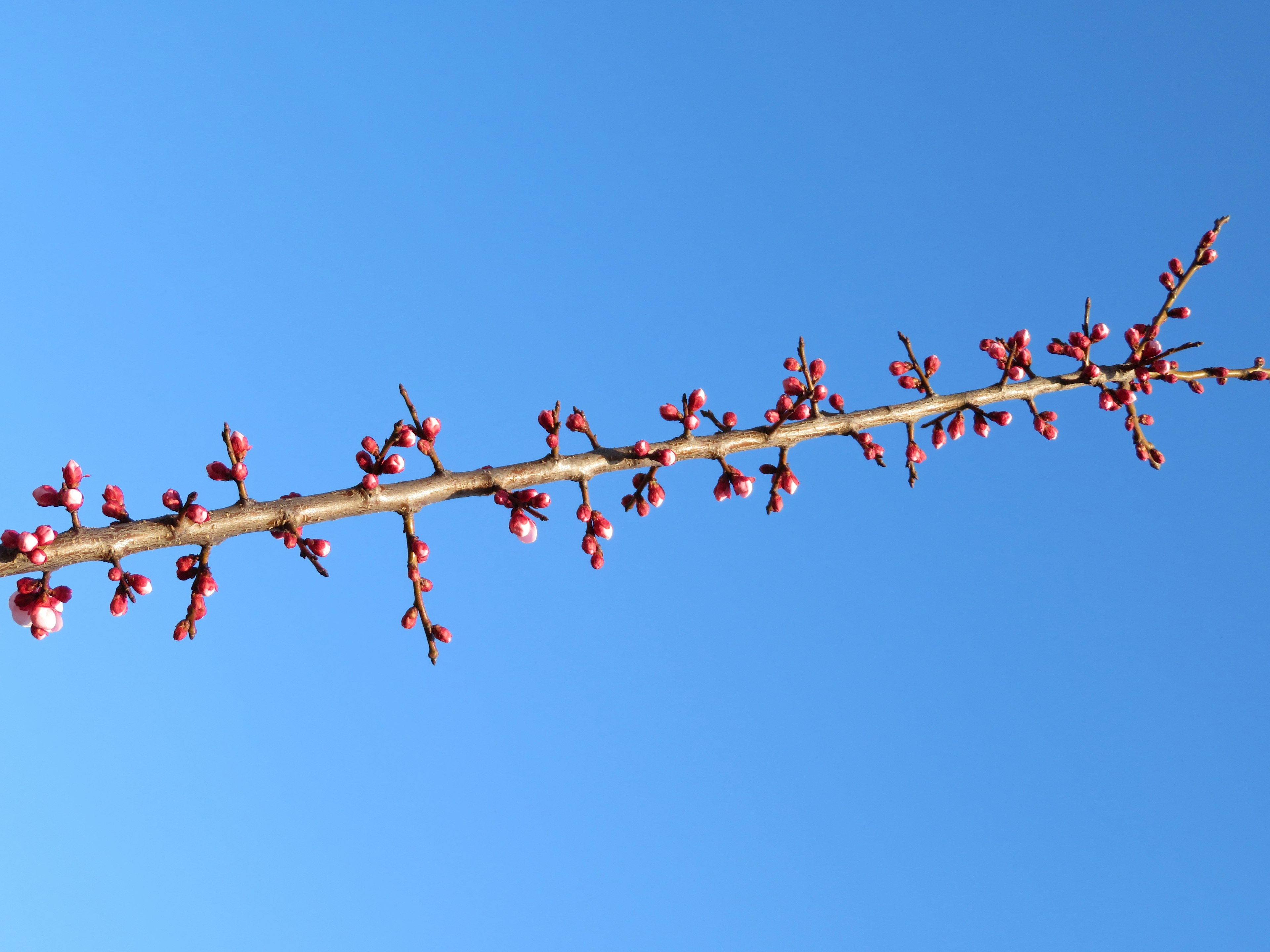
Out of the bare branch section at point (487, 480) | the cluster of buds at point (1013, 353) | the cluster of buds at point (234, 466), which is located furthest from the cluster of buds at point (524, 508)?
the cluster of buds at point (1013, 353)

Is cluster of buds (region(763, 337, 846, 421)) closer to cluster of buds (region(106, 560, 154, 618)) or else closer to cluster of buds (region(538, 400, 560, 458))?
cluster of buds (region(538, 400, 560, 458))

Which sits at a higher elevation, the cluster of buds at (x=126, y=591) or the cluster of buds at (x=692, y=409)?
the cluster of buds at (x=692, y=409)

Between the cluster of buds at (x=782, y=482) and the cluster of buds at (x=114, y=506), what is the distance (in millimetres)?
4148

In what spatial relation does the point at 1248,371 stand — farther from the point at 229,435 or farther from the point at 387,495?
the point at 229,435

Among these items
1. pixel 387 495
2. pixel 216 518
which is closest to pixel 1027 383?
pixel 387 495

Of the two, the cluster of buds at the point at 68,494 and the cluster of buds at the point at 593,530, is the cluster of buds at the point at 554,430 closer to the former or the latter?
the cluster of buds at the point at 593,530

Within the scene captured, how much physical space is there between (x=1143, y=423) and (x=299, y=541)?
661 centimetres

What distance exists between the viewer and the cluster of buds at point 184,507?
499 centimetres

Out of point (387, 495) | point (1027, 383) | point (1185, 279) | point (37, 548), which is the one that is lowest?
point (37, 548)

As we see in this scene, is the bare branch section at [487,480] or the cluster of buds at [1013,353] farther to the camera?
the cluster of buds at [1013,353]

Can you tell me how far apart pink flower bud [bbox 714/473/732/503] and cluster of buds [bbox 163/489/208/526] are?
3362 millimetres

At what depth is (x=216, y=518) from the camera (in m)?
5.10

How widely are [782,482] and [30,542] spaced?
15.3ft

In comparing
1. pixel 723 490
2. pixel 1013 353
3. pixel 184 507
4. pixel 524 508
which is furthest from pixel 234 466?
pixel 1013 353
